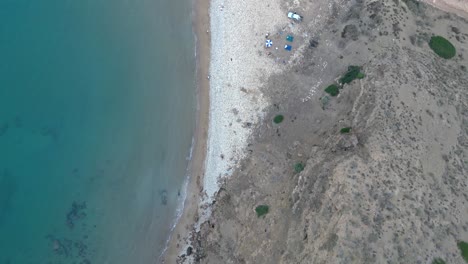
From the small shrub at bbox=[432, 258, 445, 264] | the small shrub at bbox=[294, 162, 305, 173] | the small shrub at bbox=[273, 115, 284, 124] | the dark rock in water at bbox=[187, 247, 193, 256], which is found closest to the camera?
the small shrub at bbox=[432, 258, 445, 264]

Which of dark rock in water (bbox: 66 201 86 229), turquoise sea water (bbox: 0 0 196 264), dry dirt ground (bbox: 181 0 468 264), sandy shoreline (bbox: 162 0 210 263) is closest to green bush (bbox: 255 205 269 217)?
dry dirt ground (bbox: 181 0 468 264)

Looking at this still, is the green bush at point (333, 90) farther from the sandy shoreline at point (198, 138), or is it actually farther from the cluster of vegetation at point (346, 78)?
the sandy shoreline at point (198, 138)

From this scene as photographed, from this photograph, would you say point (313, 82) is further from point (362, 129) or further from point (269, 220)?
point (269, 220)

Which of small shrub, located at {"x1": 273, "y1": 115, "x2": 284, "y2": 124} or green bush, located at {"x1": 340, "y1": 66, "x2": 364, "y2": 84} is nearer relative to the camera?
green bush, located at {"x1": 340, "y1": 66, "x2": 364, "y2": 84}

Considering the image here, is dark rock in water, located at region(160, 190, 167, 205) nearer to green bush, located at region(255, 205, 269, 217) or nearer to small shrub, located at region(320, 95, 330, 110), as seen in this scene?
green bush, located at region(255, 205, 269, 217)

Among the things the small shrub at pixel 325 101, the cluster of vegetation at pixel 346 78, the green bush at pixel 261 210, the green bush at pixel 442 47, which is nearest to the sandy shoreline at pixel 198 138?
the green bush at pixel 261 210

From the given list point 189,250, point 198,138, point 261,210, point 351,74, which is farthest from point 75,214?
Answer: point 351,74
